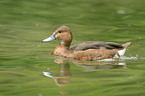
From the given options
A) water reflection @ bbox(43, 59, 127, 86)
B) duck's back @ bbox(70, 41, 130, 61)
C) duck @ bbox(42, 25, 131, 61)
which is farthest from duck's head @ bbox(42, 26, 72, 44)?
water reflection @ bbox(43, 59, 127, 86)

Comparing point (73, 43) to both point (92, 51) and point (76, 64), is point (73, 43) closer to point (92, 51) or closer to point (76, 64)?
point (92, 51)

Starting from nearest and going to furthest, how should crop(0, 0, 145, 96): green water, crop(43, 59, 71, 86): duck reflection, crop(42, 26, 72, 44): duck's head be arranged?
1. crop(0, 0, 145, 96): green water
2. crop(43, 59, 71, 86): duck reflection
3. crop(42, 26, 72, 44): duck's head

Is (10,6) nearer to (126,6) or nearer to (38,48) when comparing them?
(126,6)

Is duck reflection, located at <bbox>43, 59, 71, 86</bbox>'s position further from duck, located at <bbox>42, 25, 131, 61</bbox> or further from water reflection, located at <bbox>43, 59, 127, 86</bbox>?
duck, located at <bbox>42, 25, 131, 61</bbox>

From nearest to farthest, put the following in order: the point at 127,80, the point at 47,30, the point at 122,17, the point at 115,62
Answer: the point at 127,80
the point at 115,62
the point at 47,30
the point at 122,17

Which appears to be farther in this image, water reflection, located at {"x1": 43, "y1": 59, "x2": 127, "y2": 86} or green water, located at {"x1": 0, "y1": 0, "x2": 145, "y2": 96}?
water reflection, located at {"x1": 43, "y1": 59, "x2": 127, "y2": 86}

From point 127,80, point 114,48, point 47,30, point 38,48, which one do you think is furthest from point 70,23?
point 127,80

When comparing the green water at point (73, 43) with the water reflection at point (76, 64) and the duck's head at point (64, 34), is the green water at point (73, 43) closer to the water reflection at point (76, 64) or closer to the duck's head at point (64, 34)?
the water reflection at point (76, 64)

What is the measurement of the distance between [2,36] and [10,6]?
5016mm

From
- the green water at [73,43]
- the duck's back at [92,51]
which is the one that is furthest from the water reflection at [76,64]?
the duck's back at [92,51]

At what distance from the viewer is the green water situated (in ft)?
22.4

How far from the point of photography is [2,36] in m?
11.6

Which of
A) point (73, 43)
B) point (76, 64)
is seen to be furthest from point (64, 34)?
point (73, 43)

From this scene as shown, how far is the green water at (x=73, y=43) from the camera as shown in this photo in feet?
22.4
